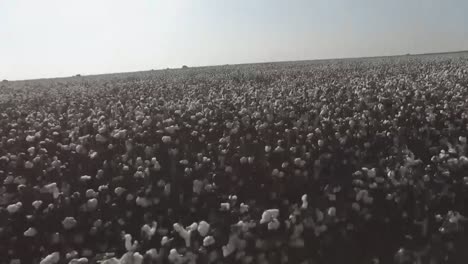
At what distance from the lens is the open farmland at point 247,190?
22.1 feet

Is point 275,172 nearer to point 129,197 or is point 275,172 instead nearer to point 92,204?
point 129,197

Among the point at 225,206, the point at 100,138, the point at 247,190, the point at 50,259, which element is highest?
the point at 100,138

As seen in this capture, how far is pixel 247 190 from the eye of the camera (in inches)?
361

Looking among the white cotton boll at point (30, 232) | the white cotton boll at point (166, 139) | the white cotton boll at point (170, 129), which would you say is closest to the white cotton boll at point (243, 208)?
the white cotton boll at point (30, 232)

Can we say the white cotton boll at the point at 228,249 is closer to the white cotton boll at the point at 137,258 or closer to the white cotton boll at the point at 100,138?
the white cotton boll at the point at 137,258

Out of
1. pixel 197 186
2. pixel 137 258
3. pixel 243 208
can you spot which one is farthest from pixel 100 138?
pixel 137 258

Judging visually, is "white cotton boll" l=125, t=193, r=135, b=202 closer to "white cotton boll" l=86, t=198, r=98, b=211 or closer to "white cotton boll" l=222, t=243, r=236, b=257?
"white cotton boll" l=86, t=198, r=98, b=211

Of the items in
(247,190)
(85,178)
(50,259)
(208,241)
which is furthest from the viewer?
(85,178)

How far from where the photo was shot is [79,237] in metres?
7.45

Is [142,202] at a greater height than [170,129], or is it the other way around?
[170,129]

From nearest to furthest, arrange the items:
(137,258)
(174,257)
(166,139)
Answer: (137,258) < (174,257) < (166,139)

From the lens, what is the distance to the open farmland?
266 inches

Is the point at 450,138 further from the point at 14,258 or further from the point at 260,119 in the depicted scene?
the point at 14,258

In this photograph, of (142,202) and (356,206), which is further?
(142,202)
